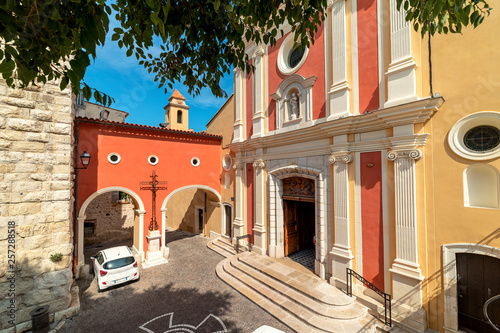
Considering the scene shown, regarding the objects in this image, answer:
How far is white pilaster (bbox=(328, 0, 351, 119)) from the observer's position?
7.70 meters

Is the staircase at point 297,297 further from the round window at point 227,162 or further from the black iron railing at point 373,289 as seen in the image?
the round window at point 227,162

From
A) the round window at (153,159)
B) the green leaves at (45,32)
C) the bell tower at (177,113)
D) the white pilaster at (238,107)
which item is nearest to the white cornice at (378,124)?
the white pilaster at (238,107)

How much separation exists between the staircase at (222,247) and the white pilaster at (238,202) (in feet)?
1.61

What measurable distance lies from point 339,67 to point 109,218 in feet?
58.1

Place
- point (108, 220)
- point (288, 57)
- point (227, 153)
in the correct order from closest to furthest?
point (288, 57)
point (227, 153)
point (108, 220)

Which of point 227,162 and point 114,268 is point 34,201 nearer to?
point 114,268

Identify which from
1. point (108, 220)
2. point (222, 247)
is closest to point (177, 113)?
point (108, 220)

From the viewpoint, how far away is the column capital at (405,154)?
6.00m

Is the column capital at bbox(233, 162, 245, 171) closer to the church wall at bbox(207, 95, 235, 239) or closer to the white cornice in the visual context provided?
the church wall at bbox(207, 95, 235, 239)

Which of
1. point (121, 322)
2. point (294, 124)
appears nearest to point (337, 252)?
point (294, 124)

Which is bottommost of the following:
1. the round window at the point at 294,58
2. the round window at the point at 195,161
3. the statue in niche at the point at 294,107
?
the round window at the point at 195,161

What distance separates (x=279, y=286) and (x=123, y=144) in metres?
9.81

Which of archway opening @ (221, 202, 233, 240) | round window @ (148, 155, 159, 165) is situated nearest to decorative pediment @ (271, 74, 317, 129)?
archway opening @ (221, 202, 233, 240)

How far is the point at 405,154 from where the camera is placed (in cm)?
620
